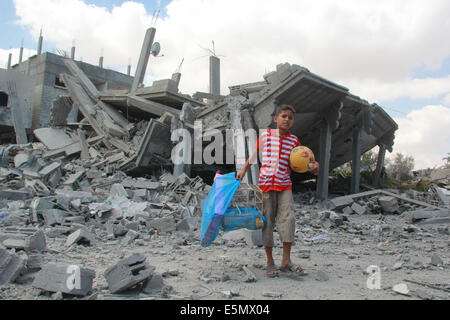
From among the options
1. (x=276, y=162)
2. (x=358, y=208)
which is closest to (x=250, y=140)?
(x=358, y=208)

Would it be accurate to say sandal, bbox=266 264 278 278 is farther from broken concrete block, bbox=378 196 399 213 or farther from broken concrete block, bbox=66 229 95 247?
broken concrete block, bbox=378 196 399 213

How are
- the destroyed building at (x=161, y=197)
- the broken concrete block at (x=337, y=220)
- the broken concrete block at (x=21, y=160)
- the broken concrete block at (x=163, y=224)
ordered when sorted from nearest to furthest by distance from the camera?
the destroyed building at (x=161, y=197) < the broken concrete block at (x=163, y=224) < the broken concrete block at (x=337, y=220) < the broken concrete block at (x=21, y=160)

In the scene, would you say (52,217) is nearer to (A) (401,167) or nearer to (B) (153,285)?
(B) (153,285)

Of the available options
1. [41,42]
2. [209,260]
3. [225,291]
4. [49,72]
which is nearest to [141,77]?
[49,72]

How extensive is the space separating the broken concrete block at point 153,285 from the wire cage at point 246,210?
78 centimetres

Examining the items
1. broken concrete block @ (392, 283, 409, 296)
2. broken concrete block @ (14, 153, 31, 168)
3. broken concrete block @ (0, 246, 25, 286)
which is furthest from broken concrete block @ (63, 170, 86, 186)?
broken concrete block @ (392, 283, 409, 296)

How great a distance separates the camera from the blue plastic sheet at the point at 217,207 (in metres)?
3.13

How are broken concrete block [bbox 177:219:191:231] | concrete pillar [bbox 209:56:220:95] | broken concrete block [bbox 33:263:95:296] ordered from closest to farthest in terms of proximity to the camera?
broken concrete block [bbox 33:263:95:296] → broken concrete block [bbox 177:219:191:231] → concrete pillar [bbox 209:56:220:95]

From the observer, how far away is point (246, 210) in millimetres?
3299

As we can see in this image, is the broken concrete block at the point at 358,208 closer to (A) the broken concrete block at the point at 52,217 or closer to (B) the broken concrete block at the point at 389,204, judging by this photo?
(B) the broken concrete block at the point at 389,204

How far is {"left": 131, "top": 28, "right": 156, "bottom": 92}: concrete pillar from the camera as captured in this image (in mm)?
15273

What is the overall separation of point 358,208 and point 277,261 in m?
5.78

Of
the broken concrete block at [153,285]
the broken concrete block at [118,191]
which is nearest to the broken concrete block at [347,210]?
the broken concrete block at [118,191]

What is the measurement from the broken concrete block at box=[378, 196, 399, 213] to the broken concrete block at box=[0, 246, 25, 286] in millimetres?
8639
